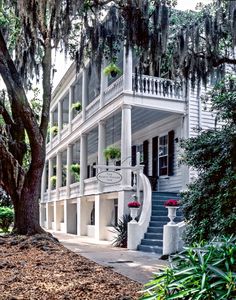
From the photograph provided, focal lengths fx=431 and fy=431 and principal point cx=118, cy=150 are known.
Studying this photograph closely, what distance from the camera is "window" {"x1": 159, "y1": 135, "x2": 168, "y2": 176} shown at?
651 inches

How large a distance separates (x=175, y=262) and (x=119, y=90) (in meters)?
10.8

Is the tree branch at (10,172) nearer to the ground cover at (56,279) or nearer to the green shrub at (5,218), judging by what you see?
the ground cover at (56,279)

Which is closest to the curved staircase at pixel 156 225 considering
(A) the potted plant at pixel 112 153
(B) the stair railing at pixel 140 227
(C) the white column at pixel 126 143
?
(B) the stair railing at pixel 140 227

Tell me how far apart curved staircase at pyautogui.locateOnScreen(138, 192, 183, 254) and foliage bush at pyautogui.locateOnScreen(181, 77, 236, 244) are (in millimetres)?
3247

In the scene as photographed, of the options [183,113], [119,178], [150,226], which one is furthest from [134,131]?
[150,226]

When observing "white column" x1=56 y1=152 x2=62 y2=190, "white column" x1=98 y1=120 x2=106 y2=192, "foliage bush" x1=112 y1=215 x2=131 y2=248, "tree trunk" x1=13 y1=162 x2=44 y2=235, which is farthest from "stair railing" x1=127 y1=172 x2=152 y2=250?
"white column" x1=56 y1=152 x2=62 y2=190

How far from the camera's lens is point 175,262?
4008 millimetres

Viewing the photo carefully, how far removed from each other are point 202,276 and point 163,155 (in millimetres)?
13770

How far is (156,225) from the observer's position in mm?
11773

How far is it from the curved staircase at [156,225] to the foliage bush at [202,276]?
21.7ft

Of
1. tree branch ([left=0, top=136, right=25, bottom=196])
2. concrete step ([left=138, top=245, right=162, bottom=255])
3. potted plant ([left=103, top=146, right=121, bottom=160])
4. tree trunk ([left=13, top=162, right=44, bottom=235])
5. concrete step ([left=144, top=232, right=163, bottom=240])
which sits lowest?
concrete step ([left=138, top=245, right=162, bottom=255])

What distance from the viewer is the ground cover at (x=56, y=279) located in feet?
15.9

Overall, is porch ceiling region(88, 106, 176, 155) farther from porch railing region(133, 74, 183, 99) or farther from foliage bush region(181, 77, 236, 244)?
foliage bush region(181, 77, 236, 244)

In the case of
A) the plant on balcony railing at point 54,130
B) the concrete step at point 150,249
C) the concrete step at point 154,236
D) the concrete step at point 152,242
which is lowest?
the concrete step at point 150,249
